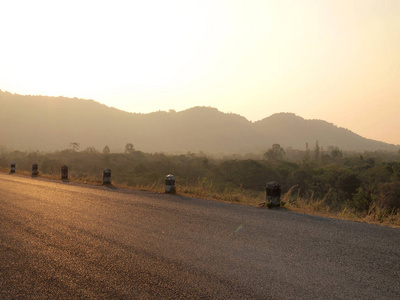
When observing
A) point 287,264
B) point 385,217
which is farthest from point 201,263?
point 385,217

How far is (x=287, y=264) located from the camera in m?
4.16

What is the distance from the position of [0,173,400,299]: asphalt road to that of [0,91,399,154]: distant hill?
13190 cm

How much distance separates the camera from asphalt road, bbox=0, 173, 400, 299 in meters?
3.43

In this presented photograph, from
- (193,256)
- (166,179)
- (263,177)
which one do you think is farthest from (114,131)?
(193,256)

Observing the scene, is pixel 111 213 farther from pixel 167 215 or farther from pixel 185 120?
pixel 185 120

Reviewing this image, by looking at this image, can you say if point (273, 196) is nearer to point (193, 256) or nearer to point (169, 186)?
point (169, 186)

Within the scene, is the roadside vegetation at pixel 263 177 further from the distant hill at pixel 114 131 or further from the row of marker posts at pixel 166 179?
the distant hill at pixel 114 131

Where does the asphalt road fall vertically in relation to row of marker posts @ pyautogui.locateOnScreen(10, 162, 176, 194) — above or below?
below

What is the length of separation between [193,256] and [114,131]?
6552 inches

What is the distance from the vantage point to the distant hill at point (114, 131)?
140 meters

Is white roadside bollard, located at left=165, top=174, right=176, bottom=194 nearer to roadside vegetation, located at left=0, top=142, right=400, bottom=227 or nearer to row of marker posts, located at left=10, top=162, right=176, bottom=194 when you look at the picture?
row of marker posts, located at left=10, top=162, right=176, bottom=194

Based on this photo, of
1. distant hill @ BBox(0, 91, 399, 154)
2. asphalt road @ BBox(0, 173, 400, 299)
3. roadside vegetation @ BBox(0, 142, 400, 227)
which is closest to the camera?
asphalt road @ BBox(0, 173, 400, 299)

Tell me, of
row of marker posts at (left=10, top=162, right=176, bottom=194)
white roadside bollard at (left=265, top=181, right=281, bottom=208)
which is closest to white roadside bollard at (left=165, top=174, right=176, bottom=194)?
row of marker posts at (left=10, top=162, right=176, bottom=194)

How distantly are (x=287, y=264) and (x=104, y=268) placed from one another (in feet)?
7.25
